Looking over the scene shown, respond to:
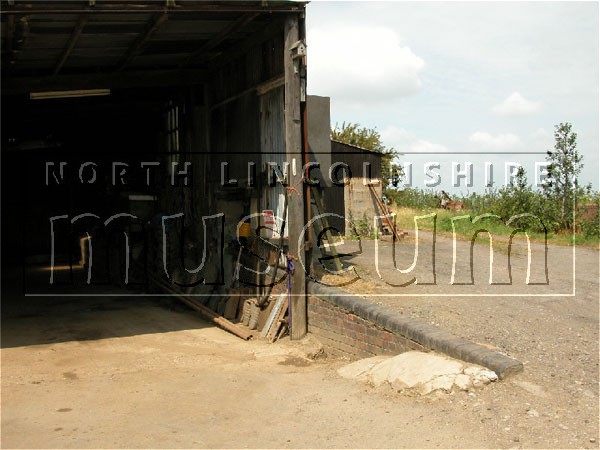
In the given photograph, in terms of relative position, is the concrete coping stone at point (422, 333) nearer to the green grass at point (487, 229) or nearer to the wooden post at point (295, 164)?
the wooden post at point (295, 164)

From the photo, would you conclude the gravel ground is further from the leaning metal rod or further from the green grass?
the green grass

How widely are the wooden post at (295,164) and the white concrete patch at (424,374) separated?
7.76ft

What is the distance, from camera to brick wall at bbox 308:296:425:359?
7.55m

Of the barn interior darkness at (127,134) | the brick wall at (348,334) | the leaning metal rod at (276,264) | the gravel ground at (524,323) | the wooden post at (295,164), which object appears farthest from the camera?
the leaning metal rod at (276,264)

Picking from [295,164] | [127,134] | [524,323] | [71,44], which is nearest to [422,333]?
[524,323]

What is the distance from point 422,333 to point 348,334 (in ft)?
5.53

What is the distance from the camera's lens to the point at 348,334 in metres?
8.49

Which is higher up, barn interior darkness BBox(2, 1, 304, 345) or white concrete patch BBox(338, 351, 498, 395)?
barn interior darkness BBox(2, 1, 304, 345)

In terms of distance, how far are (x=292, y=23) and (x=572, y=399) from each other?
20.8ft

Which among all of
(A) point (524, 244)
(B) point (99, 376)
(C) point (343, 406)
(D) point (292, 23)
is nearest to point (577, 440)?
(C) point (343, 406)

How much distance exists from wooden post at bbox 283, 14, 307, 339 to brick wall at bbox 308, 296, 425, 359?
0.18 m

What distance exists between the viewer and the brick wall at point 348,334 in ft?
24.8

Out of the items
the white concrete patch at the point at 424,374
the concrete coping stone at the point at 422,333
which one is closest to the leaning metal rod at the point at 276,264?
the concrete coping stone at the point at 422,333

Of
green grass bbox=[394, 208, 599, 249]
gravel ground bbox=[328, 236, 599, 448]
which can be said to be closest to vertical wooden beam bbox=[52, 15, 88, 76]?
gravel ground bbox=[328, 236, 599, 448]
